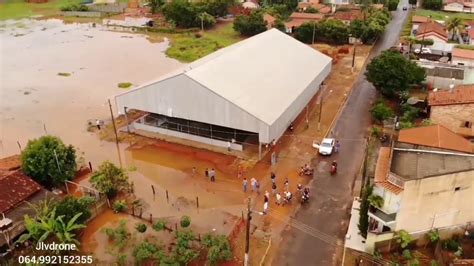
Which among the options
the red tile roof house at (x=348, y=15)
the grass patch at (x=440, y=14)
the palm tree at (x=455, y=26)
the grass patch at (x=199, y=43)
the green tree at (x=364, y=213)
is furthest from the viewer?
the grass patch at (x=440, y=14)

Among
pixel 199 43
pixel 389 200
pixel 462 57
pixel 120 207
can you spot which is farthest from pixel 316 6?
pixel 389 200

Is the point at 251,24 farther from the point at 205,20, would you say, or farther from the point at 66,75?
the point at 66,75

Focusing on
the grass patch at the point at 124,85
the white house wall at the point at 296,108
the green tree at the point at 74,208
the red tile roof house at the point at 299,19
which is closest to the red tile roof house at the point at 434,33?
the red tile roof house at the point at 299,19

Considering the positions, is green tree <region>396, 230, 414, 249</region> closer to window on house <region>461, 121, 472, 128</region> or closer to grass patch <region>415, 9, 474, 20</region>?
window on house <region>461, 121, 472, 128</region>

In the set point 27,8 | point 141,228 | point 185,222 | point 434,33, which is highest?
point 434,33

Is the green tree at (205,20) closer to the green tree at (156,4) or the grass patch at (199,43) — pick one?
the grass patch at (199,43)

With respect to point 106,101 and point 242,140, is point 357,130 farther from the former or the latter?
point 106,101

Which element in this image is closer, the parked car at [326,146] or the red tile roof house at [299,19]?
the parked car at [326,146]
